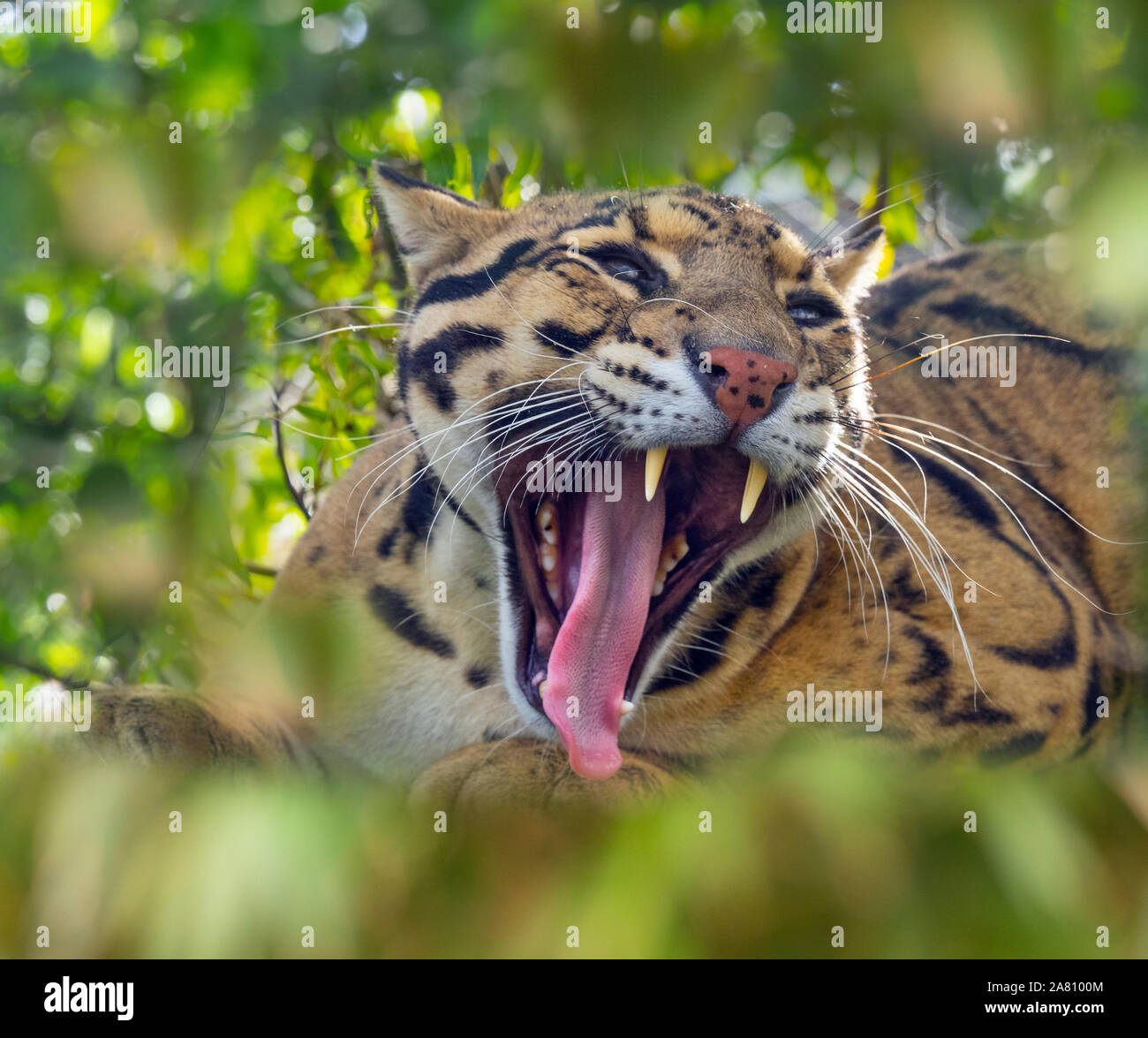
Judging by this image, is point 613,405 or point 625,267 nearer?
point 613,405

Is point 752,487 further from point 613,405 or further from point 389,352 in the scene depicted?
point 389,352

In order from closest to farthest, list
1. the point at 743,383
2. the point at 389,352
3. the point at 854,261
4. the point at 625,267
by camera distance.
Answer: the point at 743,383 → the point at 625,267 → the point at 854,261 → the point at 389,352

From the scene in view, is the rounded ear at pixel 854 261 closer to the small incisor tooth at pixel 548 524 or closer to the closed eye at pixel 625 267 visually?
the closed eye at pixel 625 267

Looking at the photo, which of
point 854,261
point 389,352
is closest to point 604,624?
point 854,261

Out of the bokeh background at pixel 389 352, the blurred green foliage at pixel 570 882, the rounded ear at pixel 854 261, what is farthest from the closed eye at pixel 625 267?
the blurred green foliage at pixel 570 882

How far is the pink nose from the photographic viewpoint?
2.67 m

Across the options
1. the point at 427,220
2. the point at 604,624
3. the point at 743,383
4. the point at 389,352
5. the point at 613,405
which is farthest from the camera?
the point at 389,352

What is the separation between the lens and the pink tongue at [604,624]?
9.19 ft

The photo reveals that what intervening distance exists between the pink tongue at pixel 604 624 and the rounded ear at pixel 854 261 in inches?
39.0

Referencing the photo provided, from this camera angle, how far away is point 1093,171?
113 inches

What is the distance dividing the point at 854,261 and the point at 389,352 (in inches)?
67.6

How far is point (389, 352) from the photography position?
165 inches

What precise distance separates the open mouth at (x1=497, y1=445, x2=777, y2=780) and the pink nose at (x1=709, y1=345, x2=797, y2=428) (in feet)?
0.66

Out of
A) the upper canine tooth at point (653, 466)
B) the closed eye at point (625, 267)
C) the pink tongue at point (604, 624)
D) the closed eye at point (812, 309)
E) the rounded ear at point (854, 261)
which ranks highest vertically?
the rounded ear at point (854, 261)
